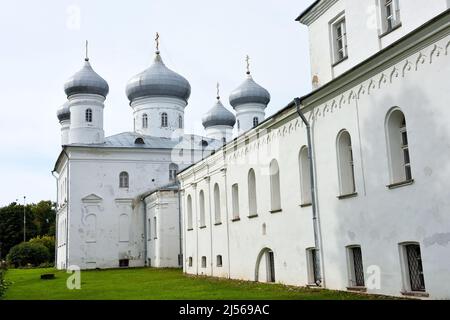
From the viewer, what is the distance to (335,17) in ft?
53.8

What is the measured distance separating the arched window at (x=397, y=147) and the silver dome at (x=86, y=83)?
2933cm

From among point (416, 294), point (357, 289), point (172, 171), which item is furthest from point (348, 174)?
point (172, 171)

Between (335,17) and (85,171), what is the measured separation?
25112 millimetres

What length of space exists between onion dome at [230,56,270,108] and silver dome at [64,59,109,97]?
33.3 ft

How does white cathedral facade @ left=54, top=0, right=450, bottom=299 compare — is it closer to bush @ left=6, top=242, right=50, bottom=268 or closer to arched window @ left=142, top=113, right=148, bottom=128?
arched window @ left=142, top=113, right=148, bottom=128

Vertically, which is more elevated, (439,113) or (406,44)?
(406,44)

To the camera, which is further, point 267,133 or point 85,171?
point 85,171

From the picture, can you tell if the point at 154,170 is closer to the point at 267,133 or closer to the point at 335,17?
the point at 267,133

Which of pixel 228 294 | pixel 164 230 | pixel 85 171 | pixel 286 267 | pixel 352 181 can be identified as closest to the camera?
pixel 352 181

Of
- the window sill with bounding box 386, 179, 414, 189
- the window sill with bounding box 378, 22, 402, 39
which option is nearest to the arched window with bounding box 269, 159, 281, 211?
the window sill with bounding box 378, 22, 402, 39

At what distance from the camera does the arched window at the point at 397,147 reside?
12.6 meters

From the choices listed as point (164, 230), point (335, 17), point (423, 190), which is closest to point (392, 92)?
point (423, 190)

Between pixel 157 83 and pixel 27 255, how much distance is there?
61.6 feet

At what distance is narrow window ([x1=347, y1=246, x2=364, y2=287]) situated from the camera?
13.9 meters
